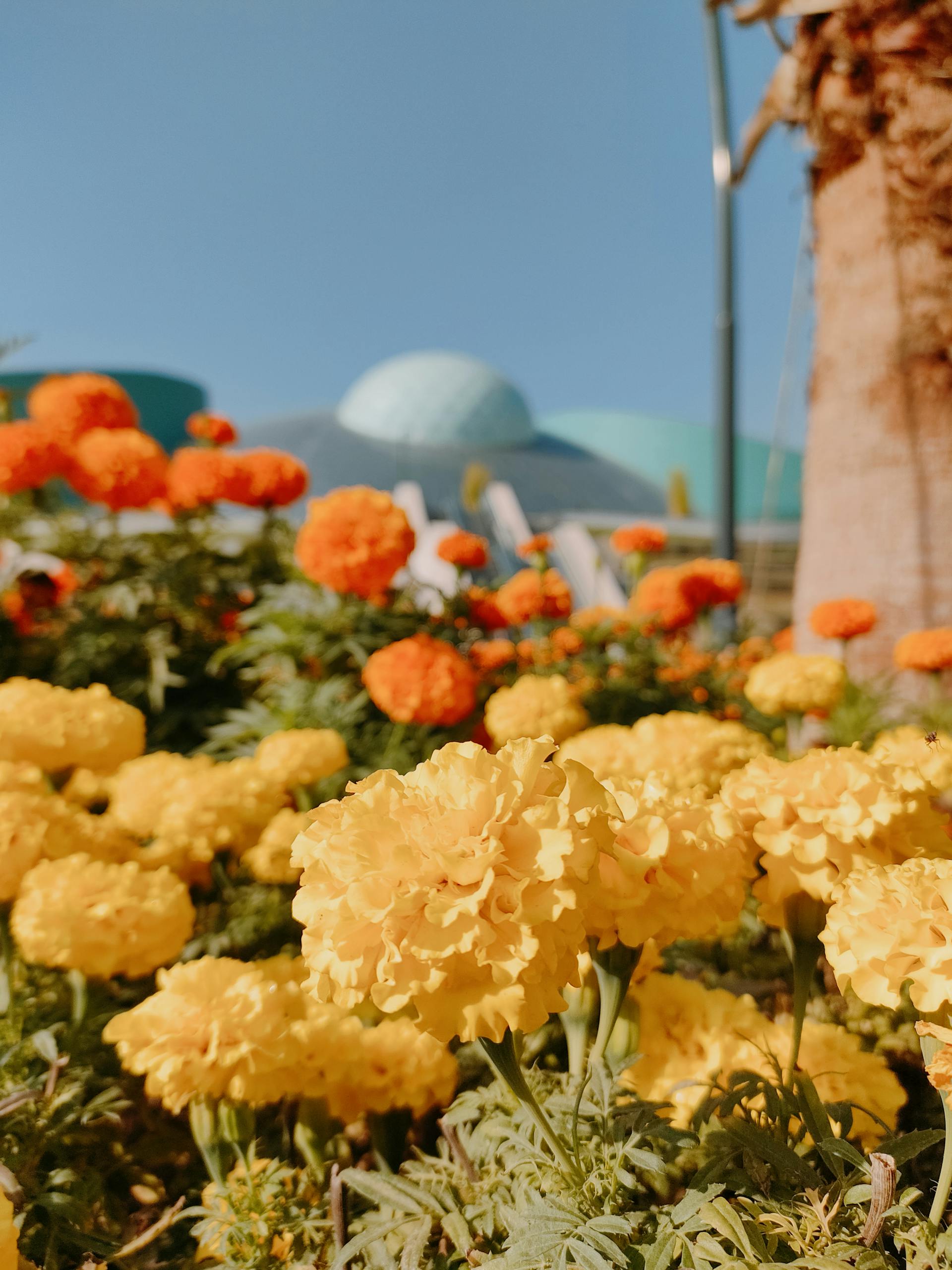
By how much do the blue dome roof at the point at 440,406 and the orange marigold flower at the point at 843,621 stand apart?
29.3m

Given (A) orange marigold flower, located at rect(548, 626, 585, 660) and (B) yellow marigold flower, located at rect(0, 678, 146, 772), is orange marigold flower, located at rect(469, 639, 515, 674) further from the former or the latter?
(B) yellow marigold flower, located at rect(0, 678, 146, 772)

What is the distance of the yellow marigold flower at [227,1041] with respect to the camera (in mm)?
778

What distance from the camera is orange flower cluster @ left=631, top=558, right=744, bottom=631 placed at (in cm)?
261

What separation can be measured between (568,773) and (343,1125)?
2.35 ft

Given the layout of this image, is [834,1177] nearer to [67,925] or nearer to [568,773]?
[568,773]

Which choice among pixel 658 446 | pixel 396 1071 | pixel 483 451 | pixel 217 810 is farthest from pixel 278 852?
pixel 658 446

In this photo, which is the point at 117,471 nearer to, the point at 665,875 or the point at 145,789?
the point at 145,789

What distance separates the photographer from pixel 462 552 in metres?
2.48

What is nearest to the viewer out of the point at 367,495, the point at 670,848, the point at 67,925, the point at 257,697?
the point at 670,848

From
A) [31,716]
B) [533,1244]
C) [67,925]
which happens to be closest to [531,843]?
[533,1244]

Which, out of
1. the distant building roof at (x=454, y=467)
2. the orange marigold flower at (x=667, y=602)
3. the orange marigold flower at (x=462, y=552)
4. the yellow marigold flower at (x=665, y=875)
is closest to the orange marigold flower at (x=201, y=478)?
the orange marigold flower at (x=462, y=552)

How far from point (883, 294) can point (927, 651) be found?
1514 mm

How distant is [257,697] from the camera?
230cm

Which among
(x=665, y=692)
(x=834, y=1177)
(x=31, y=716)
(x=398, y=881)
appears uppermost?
(x=398, y=881)
